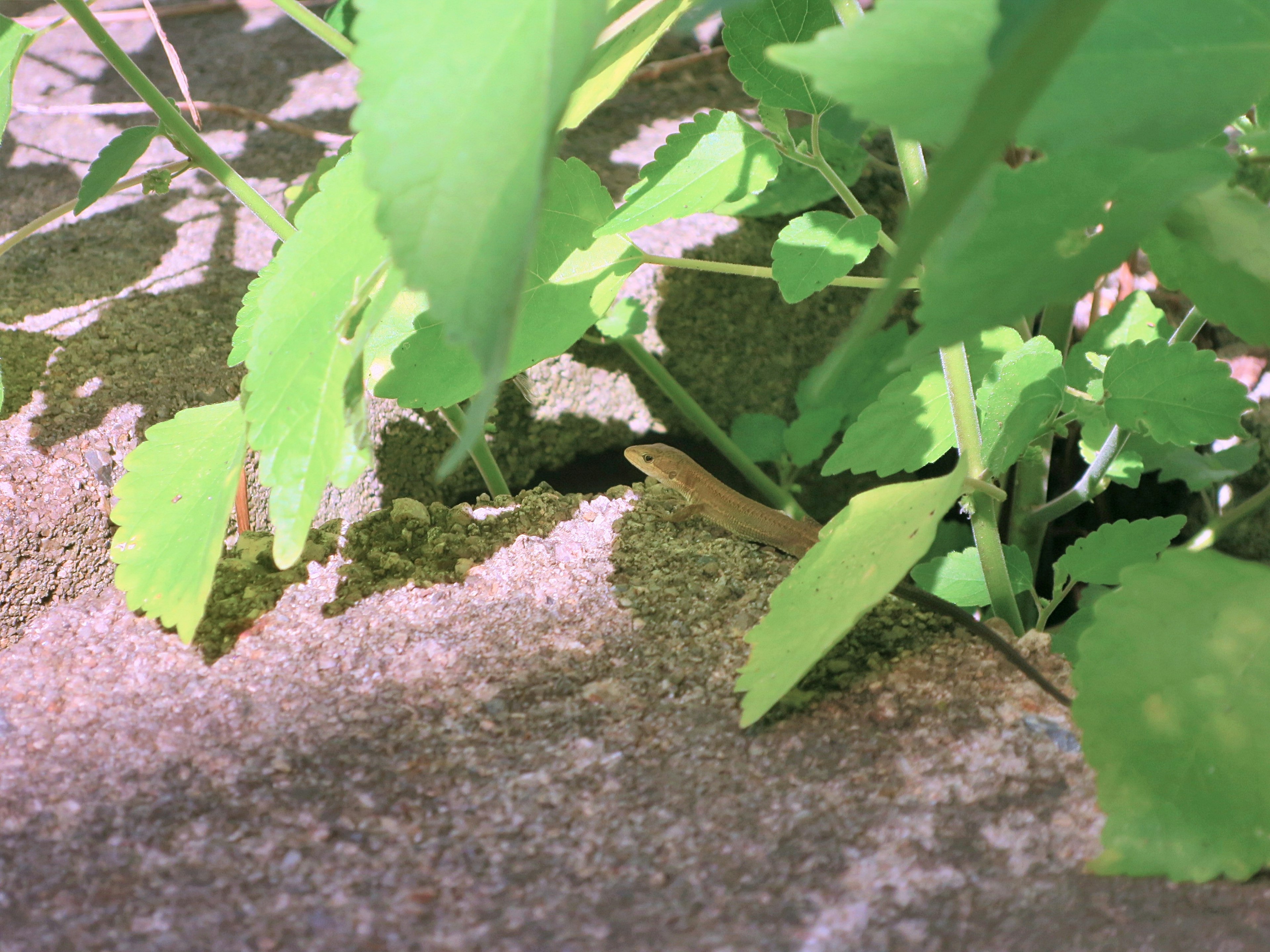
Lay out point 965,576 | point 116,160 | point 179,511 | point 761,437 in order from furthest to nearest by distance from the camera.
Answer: point 761,437, point 965,576, point 116,160, point 179,511

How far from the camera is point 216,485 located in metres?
1.13

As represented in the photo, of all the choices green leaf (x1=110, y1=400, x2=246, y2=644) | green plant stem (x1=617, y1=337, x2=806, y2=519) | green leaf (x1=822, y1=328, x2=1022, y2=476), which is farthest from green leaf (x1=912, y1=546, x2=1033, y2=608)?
green leaf (x1=110, y1=400, x2=246, y2=644)

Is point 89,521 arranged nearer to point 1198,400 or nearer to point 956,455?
point 1198,400

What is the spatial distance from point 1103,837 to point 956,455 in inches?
64.0

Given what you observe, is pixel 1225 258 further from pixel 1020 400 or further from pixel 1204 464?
pixel 1204 464

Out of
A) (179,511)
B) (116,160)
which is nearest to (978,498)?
(179,511)

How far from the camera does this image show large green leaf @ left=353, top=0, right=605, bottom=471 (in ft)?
1.76

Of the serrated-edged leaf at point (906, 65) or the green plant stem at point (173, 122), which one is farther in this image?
the green plant stem at point (173, 122)

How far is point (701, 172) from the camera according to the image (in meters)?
1.31

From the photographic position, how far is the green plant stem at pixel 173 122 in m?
1.20

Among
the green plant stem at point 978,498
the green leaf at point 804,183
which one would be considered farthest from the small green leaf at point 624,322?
the green plant stem at point 978,498

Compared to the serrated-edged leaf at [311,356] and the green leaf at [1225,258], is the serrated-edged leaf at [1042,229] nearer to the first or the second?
the green leaf at [1225,258]

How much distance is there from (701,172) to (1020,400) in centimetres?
58

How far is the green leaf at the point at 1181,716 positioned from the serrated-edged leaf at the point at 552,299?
0.80 m
